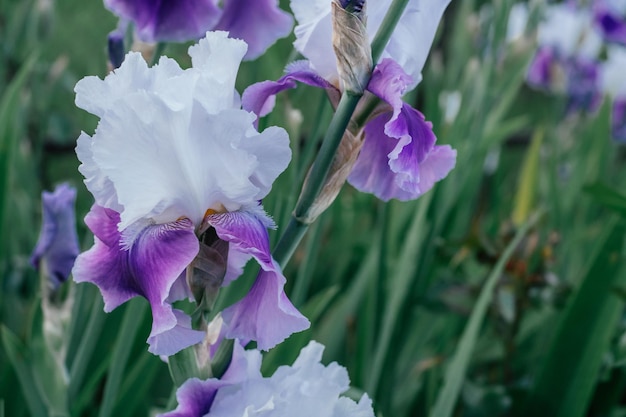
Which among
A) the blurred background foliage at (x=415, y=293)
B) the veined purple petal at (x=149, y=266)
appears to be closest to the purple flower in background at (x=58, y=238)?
the blurred background foliage at (x=415, y=293)

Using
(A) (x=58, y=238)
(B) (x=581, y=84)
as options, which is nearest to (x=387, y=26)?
(A) (x=58, y=238)

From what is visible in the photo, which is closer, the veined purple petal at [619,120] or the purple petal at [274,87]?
the purple petal at [274,87]

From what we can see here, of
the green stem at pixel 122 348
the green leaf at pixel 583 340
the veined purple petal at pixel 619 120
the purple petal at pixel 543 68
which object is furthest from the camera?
the purple petal at pixel 543 68

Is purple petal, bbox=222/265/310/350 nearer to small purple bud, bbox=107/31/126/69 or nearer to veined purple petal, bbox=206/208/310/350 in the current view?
veined purple petal, bbox=206/208/310/350

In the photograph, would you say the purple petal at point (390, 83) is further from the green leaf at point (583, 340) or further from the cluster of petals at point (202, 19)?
the green leaf at point (583, 340)

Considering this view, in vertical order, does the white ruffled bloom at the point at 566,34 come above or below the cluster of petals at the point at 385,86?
below

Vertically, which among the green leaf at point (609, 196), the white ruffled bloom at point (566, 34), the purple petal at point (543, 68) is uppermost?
the green leaf at point (609, 196)

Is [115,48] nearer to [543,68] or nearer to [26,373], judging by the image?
[26,373]
